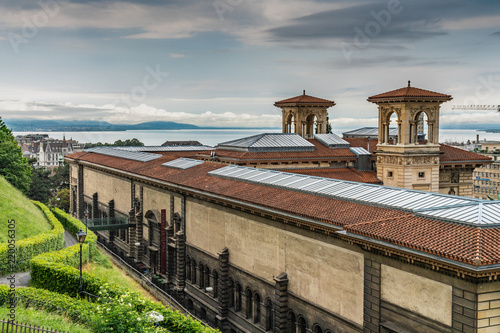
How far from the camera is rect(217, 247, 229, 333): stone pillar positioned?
36.9 metres

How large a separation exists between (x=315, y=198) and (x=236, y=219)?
728cm

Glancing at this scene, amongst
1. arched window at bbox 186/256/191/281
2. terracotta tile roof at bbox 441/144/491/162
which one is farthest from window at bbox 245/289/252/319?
terracotta tile roof at bbox 441/144/491/162

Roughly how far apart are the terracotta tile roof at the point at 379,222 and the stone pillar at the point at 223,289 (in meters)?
4.53

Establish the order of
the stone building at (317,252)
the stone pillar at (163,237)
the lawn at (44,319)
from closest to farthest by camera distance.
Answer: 1. the stone building at (317,252)
2. the lawn at (44,319)
3. the stone pillar at (163,237)

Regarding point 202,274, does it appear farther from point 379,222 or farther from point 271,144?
point 271,144

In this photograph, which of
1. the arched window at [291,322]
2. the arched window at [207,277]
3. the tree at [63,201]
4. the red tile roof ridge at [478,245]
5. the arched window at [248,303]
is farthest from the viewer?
the tree at [63,201]

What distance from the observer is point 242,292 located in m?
35.3

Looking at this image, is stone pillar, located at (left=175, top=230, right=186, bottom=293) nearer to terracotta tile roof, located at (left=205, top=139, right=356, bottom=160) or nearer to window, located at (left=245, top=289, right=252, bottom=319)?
window, located at (left=245, top=289, right=252, bottom=319)

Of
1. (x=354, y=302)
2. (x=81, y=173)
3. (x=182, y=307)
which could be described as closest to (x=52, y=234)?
(x=182, y=307)

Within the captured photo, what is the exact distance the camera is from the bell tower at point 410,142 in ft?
181

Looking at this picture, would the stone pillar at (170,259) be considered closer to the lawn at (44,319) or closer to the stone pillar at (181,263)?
the stone pillar at (181,263)

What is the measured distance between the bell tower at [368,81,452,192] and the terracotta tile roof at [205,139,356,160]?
22.5ft

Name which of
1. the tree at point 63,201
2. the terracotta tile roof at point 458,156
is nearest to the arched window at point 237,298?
the terracotta tile roof at point 458,156

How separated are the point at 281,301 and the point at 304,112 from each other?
48751 mm
